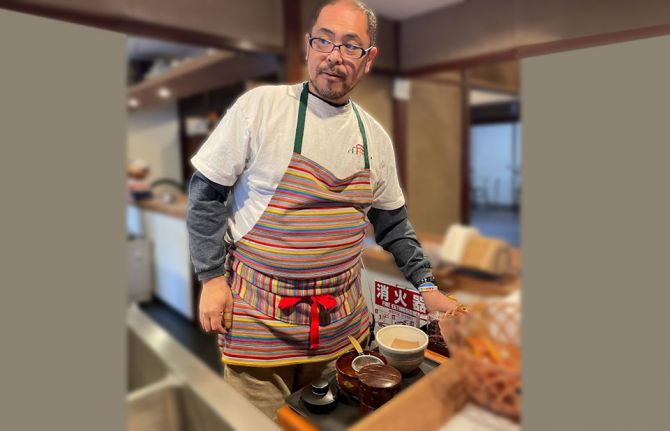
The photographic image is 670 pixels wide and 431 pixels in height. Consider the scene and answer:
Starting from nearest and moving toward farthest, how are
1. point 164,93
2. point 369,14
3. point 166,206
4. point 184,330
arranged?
point 369,14
point 166,206
point 184,330
point 164,93

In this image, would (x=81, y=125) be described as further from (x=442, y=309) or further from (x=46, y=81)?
(x=442, y=309)

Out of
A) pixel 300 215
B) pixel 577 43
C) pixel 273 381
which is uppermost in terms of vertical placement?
pixel 577 43

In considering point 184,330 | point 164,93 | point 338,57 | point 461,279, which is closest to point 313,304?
point 338,57

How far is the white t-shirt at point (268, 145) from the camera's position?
448 millimetres

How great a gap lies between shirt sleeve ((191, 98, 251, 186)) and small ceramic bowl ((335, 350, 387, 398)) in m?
0.24

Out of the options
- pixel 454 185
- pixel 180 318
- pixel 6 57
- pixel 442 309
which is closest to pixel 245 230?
pixel 442 309

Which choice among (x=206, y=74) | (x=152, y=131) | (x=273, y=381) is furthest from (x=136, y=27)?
(x=152, y=131)

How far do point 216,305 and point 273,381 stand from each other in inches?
4.7

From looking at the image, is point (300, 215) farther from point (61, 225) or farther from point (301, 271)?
point (61, 225)

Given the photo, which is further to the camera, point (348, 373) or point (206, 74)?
point (206, 74)

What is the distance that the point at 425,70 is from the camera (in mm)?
Result: 604

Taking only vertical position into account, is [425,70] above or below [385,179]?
above

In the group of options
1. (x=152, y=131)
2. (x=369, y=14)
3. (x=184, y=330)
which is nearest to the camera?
(x=369, y=14)

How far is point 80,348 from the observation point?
21.1 inches
